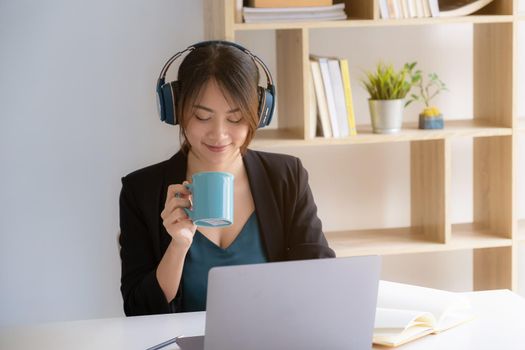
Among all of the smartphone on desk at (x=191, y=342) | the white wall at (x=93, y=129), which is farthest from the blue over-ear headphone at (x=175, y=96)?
the white wall at (x=93, y=129)

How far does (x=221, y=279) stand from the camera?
1441 mm

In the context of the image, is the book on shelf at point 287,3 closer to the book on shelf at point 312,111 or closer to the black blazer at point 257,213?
the book on shelf at point 312,111

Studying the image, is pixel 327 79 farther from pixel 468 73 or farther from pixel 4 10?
pixel 4 10

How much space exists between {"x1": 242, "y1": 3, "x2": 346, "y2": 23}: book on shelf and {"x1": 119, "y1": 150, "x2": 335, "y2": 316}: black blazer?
2.13ft

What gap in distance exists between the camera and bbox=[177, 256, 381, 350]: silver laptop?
146cm

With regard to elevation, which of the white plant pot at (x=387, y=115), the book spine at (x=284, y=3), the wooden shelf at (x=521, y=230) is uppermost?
the book spine at (x=284, y=3)

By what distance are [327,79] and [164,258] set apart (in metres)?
1.12

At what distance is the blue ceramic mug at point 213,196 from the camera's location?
5.34 ft

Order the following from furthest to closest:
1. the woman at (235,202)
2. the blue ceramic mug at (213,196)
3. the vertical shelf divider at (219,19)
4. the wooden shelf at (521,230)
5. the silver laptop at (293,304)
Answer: the wooden shelf at (521,230)
the vertical shelf divider at (219,19)
the woman at (235,202)
the blue ceramic mug at (213,196)
the silver laptop at (293,304)

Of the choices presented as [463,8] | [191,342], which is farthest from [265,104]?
[463,8]

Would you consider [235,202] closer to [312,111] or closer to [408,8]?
[312,111]

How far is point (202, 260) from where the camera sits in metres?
2.11

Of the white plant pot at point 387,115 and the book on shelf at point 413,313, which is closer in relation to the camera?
the book on shelf at point 413,313

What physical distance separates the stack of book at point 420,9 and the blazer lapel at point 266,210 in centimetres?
88
